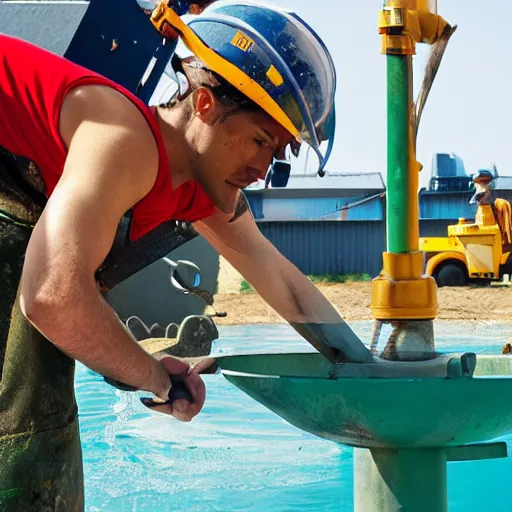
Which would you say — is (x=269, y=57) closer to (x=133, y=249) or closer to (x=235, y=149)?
(x=235, y=149)

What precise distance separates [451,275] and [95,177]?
12977 millimetres

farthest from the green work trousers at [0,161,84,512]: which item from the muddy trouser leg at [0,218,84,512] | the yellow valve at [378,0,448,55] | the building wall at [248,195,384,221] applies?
the building wall at [248,195,384,221]

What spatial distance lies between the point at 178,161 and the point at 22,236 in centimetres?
32

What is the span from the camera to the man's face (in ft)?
5.62

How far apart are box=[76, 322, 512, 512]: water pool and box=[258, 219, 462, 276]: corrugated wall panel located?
1258 cm

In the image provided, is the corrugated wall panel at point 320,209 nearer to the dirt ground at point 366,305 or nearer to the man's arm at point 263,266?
the dirt ground at point 366,305

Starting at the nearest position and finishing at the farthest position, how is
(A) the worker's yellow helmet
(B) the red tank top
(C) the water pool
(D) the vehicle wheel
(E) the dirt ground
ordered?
(B) the red tank top
(A) the worker's yellow helmet
(C) the water pool
(E) the dirt ground
(D) the vehicle wheel

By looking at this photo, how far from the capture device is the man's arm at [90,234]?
1.35 meters

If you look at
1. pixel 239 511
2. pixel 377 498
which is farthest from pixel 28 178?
pixel 239 511

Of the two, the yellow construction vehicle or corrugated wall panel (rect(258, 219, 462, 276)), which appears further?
corrugated wall panel (rect(258, 219, 462, 276))

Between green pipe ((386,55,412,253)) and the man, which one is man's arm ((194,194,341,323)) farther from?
green pipe ((386,55,412,253))

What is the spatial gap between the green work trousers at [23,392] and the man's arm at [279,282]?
58 centimetres

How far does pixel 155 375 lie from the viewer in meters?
1.51

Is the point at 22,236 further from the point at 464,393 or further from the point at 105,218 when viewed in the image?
the point at 464,393
